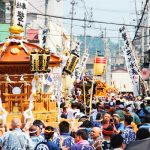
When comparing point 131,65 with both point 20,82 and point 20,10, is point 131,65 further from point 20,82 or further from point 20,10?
point 20,82

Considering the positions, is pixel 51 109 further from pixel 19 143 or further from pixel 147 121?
pixel 19 143

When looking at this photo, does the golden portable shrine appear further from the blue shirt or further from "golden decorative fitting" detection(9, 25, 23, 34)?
the blue shirt

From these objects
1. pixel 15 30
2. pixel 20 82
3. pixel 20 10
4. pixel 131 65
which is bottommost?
pixel 20 82

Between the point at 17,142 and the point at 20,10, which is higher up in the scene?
the point at 20,10

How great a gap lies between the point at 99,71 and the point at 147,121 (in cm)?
2790

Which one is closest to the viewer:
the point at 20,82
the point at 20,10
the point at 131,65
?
the point at 20,82

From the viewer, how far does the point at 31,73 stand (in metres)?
17.7

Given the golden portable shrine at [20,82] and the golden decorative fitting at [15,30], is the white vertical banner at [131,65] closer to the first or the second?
the golden portable shrine at [20,82]

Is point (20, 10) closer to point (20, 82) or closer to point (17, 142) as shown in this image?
point (20, 82)

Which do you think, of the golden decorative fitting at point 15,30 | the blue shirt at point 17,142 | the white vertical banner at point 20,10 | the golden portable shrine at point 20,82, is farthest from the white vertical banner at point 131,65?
the blue shirt at point 17,142

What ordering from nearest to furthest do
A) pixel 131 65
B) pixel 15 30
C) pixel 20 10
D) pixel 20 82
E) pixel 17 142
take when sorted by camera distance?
pixel 17 142
pixel 20 82
pixel 15 30
pixel 20 10
pixel 131 65

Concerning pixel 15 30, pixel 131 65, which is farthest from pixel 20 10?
pixel 131 65

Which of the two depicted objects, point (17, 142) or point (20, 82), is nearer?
point (17, 142)

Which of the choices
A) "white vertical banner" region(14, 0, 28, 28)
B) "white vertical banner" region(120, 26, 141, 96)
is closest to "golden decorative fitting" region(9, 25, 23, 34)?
"white vertical banner" region(14, 0, 28, 28)
